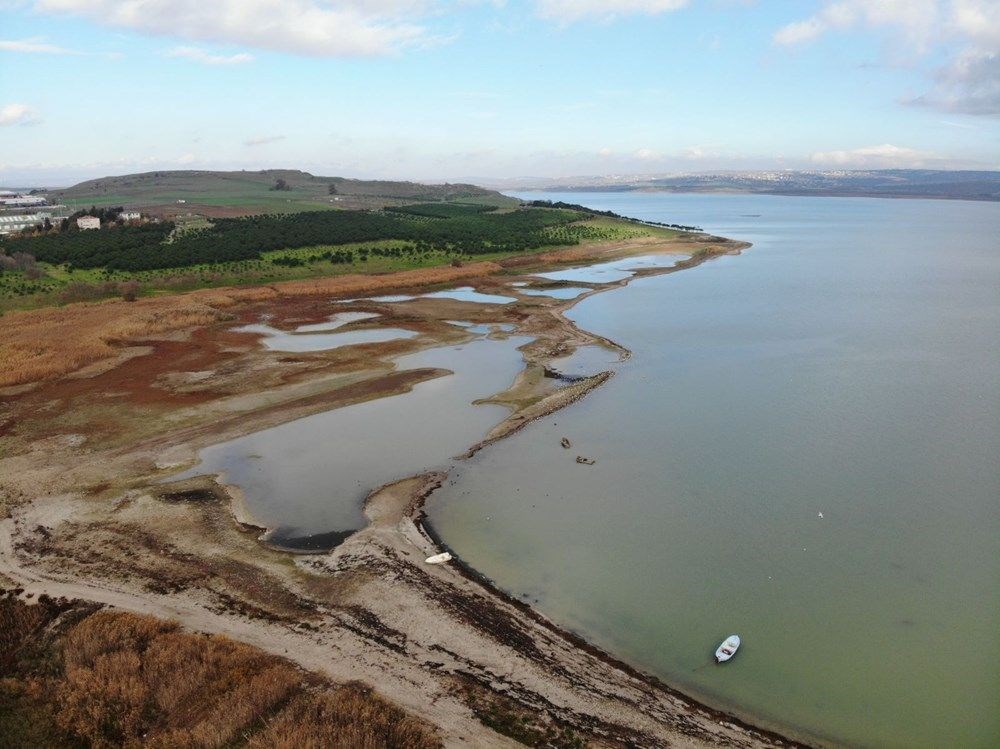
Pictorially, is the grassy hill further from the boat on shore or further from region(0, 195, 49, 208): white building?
region(0, 195, 49, 208): white building

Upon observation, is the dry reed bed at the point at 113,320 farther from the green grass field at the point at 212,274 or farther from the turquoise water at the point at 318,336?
the turquoise water at the point at 318,336

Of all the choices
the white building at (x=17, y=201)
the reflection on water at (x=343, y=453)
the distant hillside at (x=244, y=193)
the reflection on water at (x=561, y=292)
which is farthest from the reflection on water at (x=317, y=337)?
the white building at (x=17, y=201)

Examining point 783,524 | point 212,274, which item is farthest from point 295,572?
point 212,274

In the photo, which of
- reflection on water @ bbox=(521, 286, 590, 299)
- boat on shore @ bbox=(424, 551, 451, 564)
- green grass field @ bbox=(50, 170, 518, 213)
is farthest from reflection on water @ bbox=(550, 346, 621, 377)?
green grass field @ bbox=(50, 170, 518, 213)

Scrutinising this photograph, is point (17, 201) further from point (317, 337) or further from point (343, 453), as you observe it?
point (343, 453)

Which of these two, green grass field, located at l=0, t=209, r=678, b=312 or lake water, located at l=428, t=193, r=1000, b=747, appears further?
green grass field, located at l=0, t=209, r=678, b=312

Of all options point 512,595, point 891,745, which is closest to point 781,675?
point 891,745

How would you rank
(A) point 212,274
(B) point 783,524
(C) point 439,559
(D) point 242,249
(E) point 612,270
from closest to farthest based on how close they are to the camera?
(C) point 439,559, (B) point 783,524, (A) point 212,274, (D) point 242,249, (E) point 612,270
